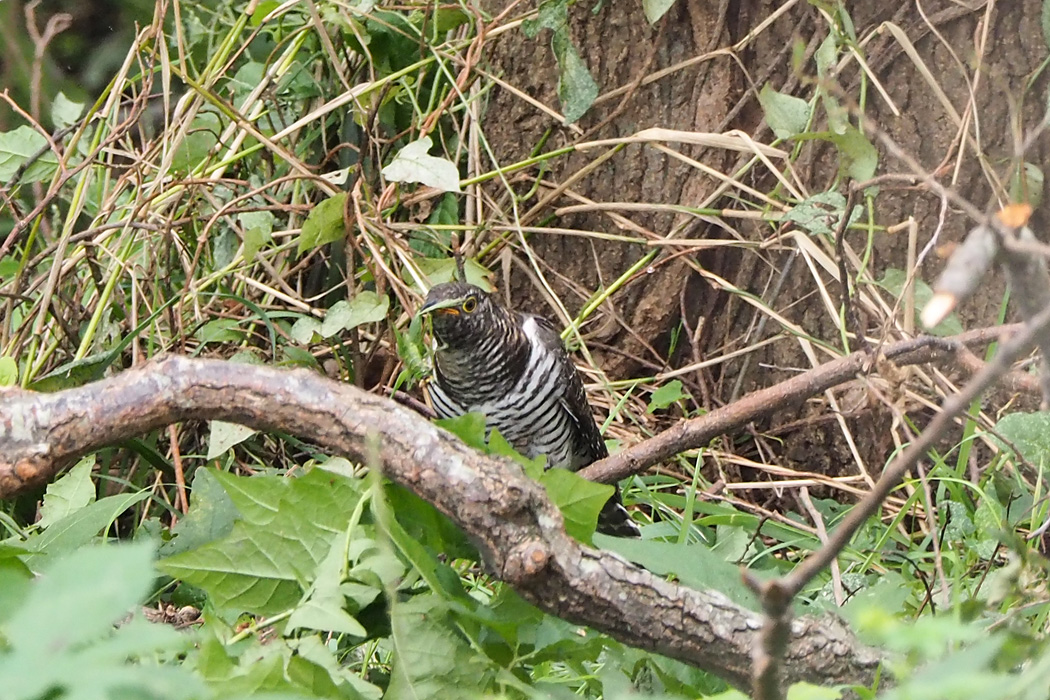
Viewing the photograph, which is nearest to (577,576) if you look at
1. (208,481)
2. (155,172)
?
(208,481)

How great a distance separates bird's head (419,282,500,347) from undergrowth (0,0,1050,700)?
0.12 metres

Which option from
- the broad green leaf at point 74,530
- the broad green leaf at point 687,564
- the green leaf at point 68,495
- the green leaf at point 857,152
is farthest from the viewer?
the green leaf at point 857,152

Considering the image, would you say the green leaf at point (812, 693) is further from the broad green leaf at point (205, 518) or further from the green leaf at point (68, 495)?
the green leaf at point (68, 495)

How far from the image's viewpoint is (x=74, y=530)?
6.30 feet

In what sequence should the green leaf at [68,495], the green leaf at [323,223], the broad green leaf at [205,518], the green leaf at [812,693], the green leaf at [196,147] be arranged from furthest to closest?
the green leaf at [196,147]
the green leaf at [323,223]
the green leaf at [68,495]
the broad green leaf at [205,518]
the green leaf at [812,693]

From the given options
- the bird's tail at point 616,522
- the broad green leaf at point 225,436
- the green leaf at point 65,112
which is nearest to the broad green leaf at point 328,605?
the broad green leaf at point 225,436

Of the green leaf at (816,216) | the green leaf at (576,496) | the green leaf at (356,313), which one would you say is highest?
the green leaf at (816,216)

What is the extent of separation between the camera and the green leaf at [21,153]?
299 cm

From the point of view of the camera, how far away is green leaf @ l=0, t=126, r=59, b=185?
299 centimetres

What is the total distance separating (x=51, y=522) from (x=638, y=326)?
191cm

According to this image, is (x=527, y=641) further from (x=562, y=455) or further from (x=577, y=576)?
(x=562, y=455)

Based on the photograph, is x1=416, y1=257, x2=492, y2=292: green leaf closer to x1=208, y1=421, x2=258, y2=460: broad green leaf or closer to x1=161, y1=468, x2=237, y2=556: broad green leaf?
x1=208, y1=421, x2=258, y2=460: broad green leaf

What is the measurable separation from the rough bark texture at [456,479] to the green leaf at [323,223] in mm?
1340

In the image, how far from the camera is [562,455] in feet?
10.4
